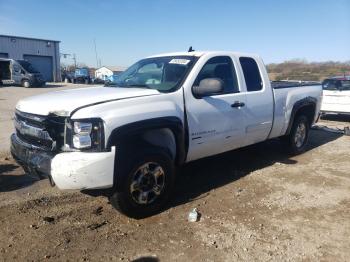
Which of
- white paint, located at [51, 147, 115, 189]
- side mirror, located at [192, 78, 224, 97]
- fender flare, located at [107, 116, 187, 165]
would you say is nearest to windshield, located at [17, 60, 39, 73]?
side mirror, located at [192, 78, 224, 97]

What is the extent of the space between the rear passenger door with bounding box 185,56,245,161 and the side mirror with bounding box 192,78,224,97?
0.29 ft

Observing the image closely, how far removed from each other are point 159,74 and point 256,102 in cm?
165

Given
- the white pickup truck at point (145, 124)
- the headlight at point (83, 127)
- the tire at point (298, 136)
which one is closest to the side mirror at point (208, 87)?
the white pickup truck at point (145, 124)

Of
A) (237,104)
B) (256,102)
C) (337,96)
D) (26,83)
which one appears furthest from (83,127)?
(26,83)

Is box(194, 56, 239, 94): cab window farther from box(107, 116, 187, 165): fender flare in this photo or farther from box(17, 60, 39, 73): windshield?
box(17, 60, 39, 73): windshield

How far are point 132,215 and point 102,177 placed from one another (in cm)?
75

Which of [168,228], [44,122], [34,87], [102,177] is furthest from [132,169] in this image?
[34,87]

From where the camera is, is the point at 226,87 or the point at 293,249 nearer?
the point at 293,249

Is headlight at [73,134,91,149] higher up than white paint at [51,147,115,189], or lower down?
higher up

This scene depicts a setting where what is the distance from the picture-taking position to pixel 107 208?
4.62 m

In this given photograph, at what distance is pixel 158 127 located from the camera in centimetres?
426

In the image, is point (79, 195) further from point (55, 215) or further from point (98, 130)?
point (98, 130)

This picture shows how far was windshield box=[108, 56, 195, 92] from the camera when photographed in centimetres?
485

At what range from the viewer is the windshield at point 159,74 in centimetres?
485
